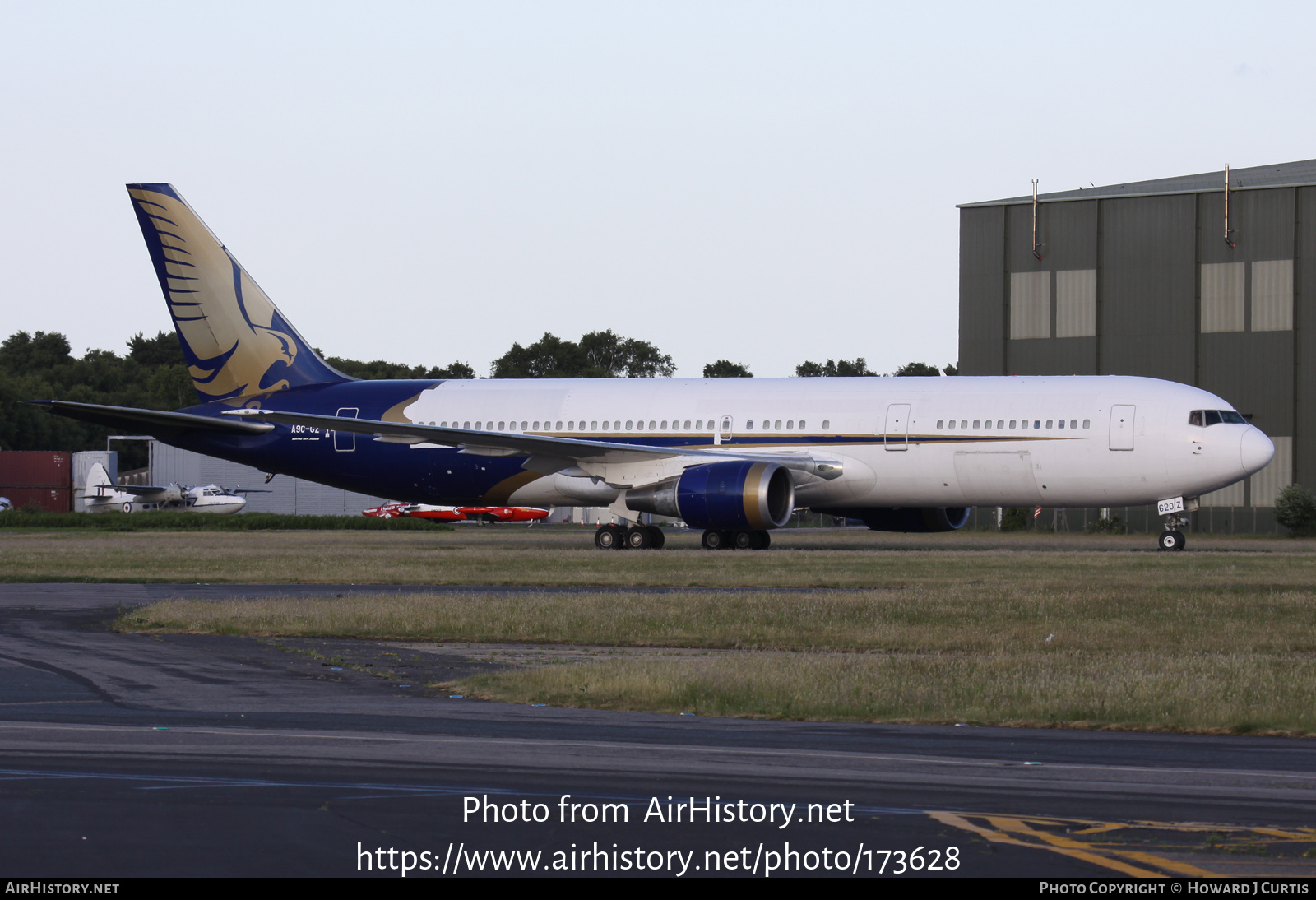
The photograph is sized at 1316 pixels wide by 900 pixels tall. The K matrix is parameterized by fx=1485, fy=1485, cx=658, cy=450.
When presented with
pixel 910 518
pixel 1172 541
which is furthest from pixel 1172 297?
pixel 1172 541

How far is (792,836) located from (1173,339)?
47.6m

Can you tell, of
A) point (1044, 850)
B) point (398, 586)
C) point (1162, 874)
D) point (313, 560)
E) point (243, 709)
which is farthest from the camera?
point (313, 560)

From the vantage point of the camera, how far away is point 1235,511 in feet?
162

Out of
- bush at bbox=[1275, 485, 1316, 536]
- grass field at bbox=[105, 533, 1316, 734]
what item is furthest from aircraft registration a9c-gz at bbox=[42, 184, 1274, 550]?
bush at bbox=[1275, 485, 1316, 536]

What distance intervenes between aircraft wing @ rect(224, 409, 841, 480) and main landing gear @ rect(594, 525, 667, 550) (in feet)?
5.99

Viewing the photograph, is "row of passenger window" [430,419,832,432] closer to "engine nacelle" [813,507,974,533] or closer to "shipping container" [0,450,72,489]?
"engine nacelle" [813,507,974,533]

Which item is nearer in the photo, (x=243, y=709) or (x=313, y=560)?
(x=243, y=709)

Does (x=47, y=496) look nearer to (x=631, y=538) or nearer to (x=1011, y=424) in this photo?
(x=631, y=538)

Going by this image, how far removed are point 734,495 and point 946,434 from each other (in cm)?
495

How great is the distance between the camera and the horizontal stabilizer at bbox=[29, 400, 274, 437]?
1332 inches

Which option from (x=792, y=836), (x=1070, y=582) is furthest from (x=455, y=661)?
(x=1070, y=582)

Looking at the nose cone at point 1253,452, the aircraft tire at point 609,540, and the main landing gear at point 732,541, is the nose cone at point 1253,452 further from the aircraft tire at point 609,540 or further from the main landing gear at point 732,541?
the aircraft tire at point 609,540

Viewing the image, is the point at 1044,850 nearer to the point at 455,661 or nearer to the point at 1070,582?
the point at 455,661

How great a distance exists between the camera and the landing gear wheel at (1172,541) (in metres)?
32.2
